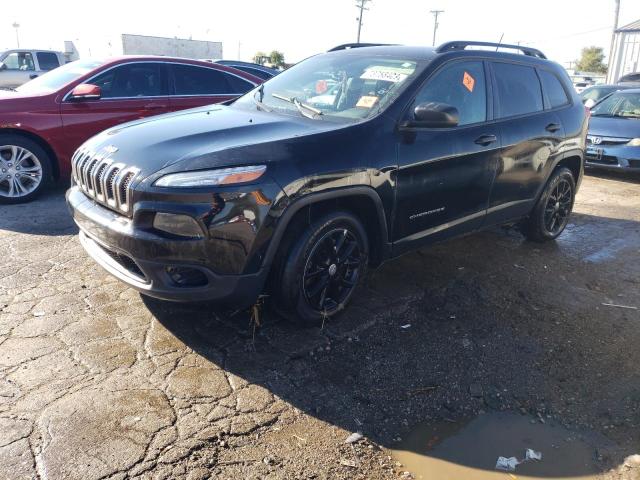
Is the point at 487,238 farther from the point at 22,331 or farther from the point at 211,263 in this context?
the point at 22,331

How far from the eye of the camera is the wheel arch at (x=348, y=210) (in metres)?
3.16

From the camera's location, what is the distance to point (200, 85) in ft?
23.9

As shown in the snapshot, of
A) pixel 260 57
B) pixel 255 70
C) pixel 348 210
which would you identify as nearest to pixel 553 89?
pixel 348 210

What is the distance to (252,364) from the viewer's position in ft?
10.5

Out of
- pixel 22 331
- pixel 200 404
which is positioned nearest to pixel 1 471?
pixel 200 404

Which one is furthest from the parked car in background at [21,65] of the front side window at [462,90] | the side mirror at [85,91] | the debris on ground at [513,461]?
the debris on ground at [513,461]

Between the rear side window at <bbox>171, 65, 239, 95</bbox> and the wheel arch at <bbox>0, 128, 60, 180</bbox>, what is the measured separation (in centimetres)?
172

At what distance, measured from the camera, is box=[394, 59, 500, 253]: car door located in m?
3.79

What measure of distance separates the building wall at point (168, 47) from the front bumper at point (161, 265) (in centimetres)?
3851

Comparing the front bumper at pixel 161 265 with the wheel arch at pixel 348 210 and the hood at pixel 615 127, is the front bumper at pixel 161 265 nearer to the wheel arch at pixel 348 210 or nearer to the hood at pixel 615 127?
the wheel arch at pixel 348 210

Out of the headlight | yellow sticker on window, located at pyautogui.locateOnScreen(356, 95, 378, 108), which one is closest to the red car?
yellow sticker on window, located at pyautogui.locateOnScreen(356, 95, 378, 108)

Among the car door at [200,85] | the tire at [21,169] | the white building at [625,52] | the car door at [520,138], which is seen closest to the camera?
the car door at [520,138]

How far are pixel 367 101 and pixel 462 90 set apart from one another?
35.6 inches

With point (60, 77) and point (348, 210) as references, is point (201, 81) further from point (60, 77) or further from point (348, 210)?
point (348, 210)
